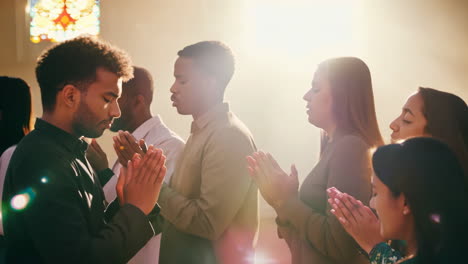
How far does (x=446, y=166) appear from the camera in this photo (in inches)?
54.2

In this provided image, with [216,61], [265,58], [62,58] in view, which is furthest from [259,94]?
[62,58]

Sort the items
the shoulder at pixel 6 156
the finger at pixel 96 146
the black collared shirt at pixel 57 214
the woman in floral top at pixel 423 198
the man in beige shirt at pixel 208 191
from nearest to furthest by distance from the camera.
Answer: the woman in floral top at pixel 423 198, the black collared shirt at pixel 57 214, the shoulder at pixel 6 156, the man in beige shirt at pixel 208 191, the finger at pixel 96 146

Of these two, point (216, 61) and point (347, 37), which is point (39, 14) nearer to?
point (347, 37)

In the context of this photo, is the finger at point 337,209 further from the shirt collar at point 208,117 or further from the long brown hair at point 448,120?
the shirt collar at point 208,117

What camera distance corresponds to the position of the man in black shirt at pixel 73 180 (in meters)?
1.45

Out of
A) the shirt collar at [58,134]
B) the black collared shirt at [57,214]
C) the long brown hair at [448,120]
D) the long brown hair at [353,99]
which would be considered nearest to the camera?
the black collared shirt at [57,214]

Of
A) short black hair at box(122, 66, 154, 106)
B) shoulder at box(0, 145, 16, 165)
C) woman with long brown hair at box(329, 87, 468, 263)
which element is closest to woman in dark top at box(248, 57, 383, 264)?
woman with long brown hair at box(329, 87, 468, 263)

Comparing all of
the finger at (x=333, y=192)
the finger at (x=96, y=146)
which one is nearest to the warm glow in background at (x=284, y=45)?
the finger at (x=96, y=146)

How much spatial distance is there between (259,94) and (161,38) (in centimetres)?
142

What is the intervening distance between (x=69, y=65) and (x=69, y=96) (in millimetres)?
92

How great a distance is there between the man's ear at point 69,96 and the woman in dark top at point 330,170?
0.73 metres

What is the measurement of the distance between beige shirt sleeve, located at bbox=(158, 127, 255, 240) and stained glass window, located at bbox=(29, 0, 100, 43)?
5240mm

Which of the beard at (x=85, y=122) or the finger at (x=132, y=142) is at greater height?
the beard at (x=85, y=122)

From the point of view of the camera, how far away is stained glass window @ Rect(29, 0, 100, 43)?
7266mm
